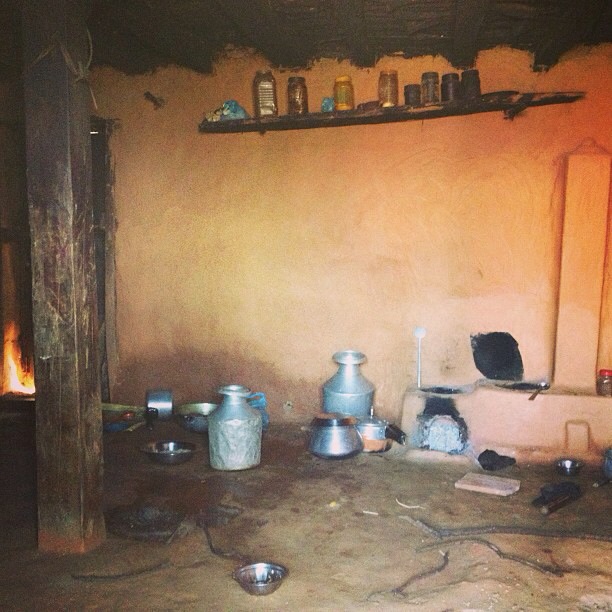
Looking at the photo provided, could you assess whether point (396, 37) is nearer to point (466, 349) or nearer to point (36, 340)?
point (466, 349)

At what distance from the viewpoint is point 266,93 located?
579cm

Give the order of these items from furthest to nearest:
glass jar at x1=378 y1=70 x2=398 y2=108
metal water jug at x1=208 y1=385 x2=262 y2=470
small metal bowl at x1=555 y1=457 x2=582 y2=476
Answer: glass jar at x1=378 y1=70 x2=398 y2=108 < small metal bowl at x1=555 y1=457 x2=582 y2=476 < metal water jug at x1=208 y1=385 x2=262 y2=470

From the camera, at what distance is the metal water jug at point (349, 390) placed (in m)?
5.54

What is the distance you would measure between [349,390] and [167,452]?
1.70 metres

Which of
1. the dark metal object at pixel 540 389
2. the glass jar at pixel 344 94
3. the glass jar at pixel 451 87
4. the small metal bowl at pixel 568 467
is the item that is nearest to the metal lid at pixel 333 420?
the dark metal object at pixel 540 389

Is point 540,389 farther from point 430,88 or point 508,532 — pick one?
point 430,88

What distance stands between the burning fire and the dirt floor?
5.84 feet

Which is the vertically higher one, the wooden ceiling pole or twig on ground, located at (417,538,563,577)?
the wooden ceiling pole

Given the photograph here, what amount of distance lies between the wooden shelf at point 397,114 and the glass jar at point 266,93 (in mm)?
124

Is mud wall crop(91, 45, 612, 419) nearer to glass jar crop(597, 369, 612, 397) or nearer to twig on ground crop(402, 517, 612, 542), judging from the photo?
glass jar crop(597, 369, 612, 397)

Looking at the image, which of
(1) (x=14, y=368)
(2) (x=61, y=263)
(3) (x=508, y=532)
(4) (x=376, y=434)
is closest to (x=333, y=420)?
(4) (x=376, y=434)

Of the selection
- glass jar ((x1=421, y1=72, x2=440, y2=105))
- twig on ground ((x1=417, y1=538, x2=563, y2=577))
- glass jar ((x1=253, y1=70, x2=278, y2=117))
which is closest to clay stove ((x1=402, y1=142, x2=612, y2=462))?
glass jar ((x1=421, y1=72, x2=440, y2=105))

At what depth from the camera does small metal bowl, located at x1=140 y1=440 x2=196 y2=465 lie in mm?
4871

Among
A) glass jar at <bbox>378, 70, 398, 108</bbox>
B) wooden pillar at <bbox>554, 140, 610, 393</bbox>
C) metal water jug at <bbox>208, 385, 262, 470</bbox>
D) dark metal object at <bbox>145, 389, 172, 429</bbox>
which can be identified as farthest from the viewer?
dark metal object at <bbox>145, 389, 172, 429</bbox>
